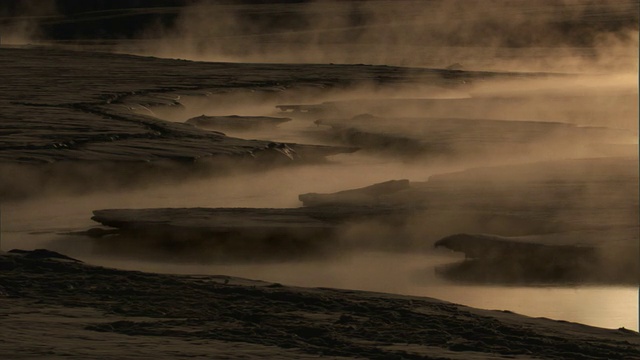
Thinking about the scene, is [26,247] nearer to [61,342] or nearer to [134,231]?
[134,231]

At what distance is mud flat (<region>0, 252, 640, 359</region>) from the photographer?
3.21m

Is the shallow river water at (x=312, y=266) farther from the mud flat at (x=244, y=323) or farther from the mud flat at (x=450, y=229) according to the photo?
the mud flat at (x=244, y=323)

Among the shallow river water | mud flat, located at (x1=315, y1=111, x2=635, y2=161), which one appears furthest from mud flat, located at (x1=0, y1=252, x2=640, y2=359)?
mud flat, located at (x1=315, y1=111, x2=635, y2=161)

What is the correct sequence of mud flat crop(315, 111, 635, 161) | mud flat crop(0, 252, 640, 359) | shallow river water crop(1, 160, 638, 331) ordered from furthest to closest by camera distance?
1. mud flat crop(315, 111, 635, 161)
2. shallow river water crop(1, 160, 638, 331)
3. mud flat crop(0, 252, 640, 359)

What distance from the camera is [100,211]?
5496 mm

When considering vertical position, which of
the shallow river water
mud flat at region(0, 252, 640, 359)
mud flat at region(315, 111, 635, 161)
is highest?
mud flat at region(315, 111, 635, 161)

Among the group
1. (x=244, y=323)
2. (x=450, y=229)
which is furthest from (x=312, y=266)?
(x=244, y=323)

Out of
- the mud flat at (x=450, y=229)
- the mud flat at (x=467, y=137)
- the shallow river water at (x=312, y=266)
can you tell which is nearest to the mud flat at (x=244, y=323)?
the shallow river water at (x=312, y=266)

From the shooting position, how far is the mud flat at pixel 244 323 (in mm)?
3215

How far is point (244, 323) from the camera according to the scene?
11.5 ft

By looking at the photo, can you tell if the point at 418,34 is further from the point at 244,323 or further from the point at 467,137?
the point at 244,323

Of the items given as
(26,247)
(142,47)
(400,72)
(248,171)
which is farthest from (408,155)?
(142,47)

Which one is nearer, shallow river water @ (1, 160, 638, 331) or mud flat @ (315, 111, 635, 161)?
shallow river water @ (1, 160, 638, 331)

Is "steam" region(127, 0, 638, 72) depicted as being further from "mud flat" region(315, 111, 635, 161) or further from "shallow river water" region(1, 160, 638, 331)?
"shallow river water" region(1, 160, 638, 331)
